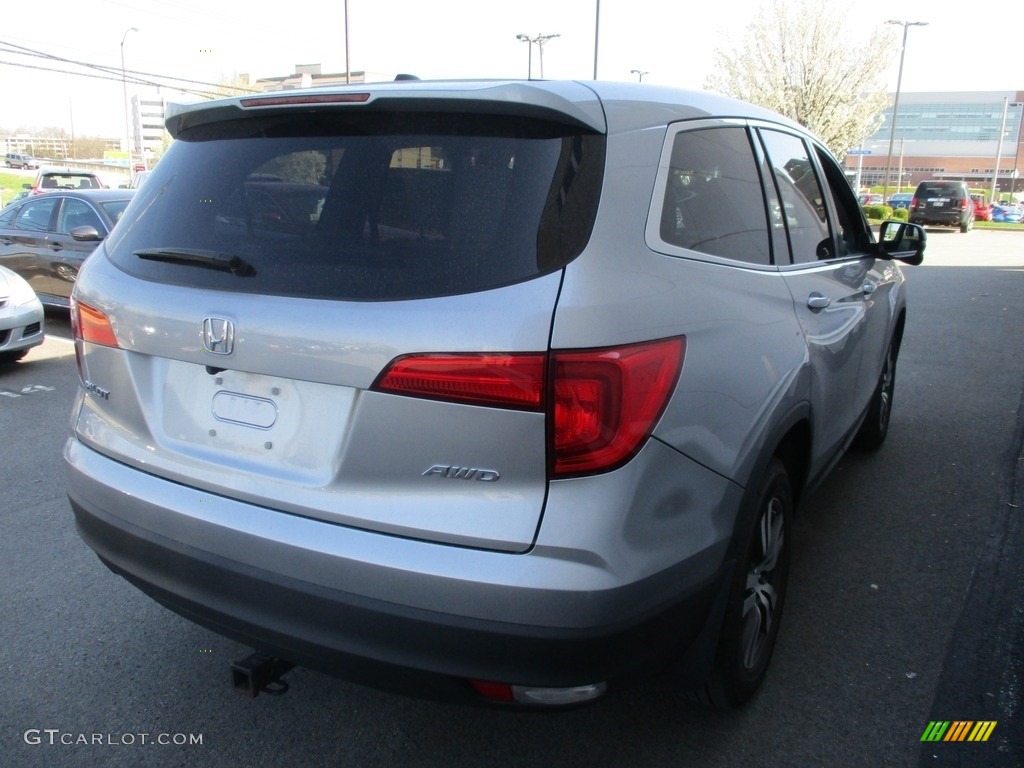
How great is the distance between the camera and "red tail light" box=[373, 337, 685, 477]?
1.81 m

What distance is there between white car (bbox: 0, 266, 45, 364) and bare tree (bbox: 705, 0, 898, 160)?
28.8m

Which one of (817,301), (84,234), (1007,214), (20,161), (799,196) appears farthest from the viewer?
(20,161)

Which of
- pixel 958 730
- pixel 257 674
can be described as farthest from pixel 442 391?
pixel 958 730

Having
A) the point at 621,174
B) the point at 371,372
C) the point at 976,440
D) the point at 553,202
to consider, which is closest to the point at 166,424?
the point at 371,372

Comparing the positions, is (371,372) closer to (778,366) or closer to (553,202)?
(553,202)

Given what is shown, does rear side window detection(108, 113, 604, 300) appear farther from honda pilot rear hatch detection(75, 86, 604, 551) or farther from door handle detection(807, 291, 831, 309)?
door handle detection(807, 291, 831, 309)

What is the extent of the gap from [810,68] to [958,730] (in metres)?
32.8

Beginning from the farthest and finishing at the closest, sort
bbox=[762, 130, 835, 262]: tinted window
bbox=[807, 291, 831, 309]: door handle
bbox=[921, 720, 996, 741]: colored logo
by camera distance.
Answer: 1. bbox=[762, 130, 835, 262]: tinted window
2. bbox=[807, 291, 831, 309]: door handle
3. bbox=[921, 720, 996, 741]: colored logo

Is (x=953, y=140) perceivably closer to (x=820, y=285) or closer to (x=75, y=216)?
(x=75, y=216)

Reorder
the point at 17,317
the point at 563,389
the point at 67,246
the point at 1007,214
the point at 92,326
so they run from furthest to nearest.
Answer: the point at 1007,214 → the point at 67,246 → the point at 17,317 → the point at 92,326 → the point at 563,389

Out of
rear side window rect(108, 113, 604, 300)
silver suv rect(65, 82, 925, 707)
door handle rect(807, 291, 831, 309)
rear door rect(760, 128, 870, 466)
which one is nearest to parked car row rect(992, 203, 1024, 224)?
rear door rect(760, 128, 870, 466)

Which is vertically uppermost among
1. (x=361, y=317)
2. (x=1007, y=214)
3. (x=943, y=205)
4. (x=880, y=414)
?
(x=361, y=317)

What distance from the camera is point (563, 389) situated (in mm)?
1814

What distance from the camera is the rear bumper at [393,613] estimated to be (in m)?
1.82
